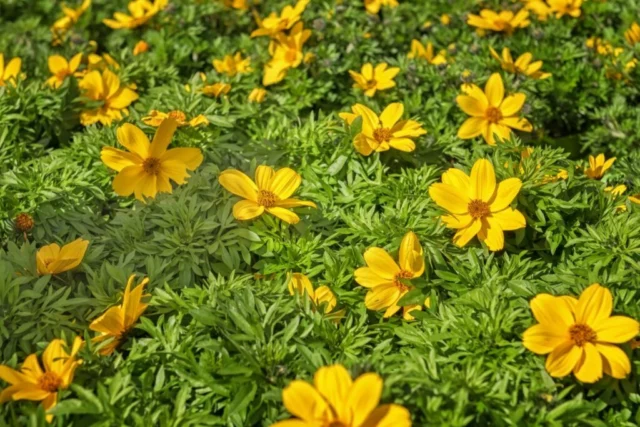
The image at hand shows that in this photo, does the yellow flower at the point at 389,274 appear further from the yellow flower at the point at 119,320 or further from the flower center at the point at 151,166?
the flower center at the point at 151,166

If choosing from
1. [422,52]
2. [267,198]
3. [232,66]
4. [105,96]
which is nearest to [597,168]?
[267,198]

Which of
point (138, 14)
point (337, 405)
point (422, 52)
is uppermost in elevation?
point (337, 405)

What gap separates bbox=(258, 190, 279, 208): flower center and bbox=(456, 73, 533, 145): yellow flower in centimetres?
85

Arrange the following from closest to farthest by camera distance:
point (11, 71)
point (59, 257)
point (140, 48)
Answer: point (59, 257) < point (11, 71) < point (140, 48)

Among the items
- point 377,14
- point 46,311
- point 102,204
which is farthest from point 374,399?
point 377,14

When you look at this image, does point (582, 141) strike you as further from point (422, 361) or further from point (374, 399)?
point (374, 399)

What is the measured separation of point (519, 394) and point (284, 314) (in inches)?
21.4

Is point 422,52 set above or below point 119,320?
below

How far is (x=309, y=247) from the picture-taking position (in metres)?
2.13

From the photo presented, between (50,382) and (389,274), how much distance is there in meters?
0.84

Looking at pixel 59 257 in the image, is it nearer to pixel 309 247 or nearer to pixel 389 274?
pixel 309 247

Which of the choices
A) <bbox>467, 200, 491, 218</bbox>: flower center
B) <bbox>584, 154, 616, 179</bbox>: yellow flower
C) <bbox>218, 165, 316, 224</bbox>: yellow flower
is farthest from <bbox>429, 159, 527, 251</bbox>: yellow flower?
<bbox>584, 154, 616, 179</bbox>: yellow flower

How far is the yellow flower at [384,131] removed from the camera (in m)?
2.38

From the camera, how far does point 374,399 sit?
1.34m
